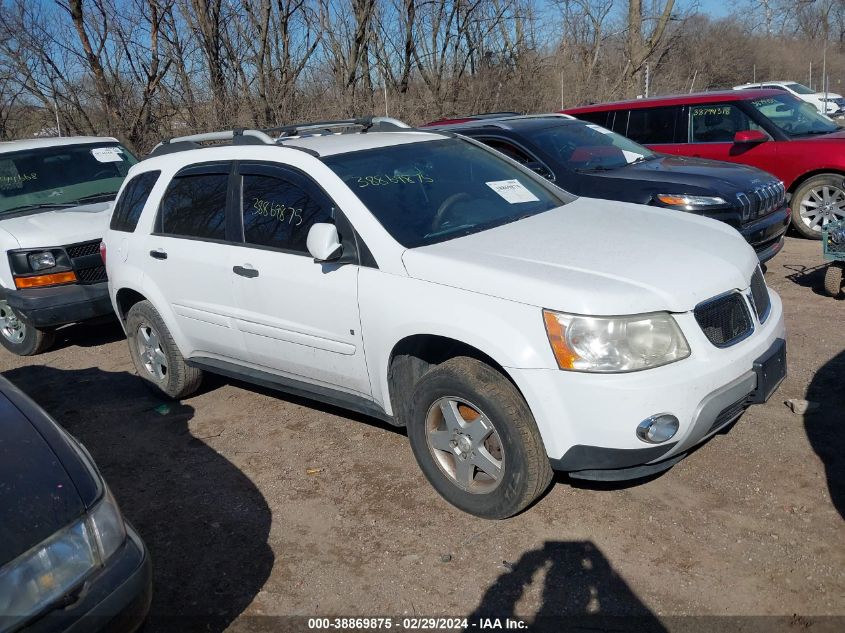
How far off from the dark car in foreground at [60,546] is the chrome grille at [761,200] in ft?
18.8

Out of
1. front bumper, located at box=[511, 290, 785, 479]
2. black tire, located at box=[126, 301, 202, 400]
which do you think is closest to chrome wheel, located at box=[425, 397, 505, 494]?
front bumper, located at box=[511, 290, 785, 479]

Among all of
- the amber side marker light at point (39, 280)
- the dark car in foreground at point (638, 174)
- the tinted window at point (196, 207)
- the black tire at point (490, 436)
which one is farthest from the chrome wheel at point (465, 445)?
the amber side marker light at point (39, 280)

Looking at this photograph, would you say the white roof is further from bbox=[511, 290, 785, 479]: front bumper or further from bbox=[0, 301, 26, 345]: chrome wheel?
bbox=[511, 290, 785, 479]: front bumper

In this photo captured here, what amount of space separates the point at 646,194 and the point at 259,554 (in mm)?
4773

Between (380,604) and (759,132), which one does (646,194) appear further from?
(380,604)

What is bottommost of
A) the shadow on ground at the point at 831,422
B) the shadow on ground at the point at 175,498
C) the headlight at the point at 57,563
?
the shadow on ground at the point at 831,422

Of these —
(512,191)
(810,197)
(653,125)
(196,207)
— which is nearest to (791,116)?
(810,197)

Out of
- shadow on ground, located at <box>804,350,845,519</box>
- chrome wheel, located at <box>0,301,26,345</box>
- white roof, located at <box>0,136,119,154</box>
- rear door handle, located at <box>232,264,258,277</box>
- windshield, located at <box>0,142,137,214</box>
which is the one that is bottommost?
shadow on ground, located at <box>804,350,845,519</box>

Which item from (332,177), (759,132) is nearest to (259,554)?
(332,177)

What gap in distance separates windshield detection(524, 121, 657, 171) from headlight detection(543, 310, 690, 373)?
171 inches

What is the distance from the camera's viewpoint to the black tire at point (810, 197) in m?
8.61

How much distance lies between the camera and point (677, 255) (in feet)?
12.0

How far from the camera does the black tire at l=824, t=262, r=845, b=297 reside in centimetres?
645

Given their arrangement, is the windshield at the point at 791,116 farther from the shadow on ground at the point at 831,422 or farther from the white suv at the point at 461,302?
the white suv at the point at 461,302
